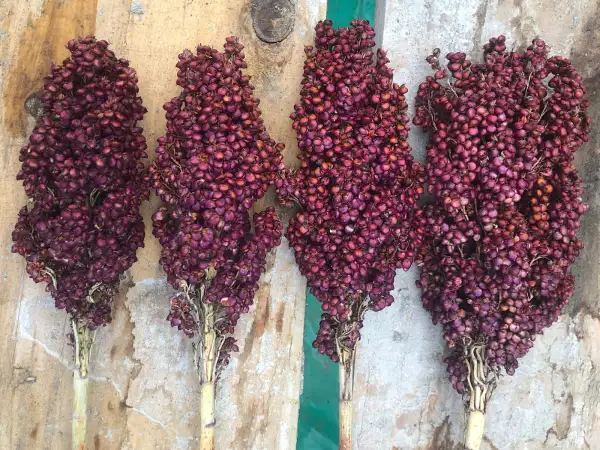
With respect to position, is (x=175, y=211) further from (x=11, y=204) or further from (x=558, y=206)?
(x=558, y=206)

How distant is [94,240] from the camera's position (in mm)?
2209

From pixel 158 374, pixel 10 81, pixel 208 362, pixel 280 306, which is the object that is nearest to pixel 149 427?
pixel 158 374

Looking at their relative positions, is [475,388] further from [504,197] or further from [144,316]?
[144,316]

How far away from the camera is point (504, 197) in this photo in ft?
7.52

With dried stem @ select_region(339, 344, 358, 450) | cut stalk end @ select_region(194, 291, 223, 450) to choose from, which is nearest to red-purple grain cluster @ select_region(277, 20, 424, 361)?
dried stem @ select_region(339, 344, 358, 450)

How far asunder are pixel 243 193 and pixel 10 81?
1474mm

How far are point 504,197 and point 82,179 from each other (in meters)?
2.00

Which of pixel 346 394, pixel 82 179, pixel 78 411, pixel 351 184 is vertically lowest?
pixel 78 411

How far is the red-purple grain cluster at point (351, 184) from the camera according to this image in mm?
2260

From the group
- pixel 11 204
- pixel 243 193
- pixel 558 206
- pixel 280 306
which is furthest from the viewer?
pixel 280 306

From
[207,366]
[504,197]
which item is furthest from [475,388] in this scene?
[207,366]

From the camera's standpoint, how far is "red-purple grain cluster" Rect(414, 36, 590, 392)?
2.31m

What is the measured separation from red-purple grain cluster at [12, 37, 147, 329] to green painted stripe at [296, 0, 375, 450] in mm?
1547

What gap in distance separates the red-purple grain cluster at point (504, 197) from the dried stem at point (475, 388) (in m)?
0.04
